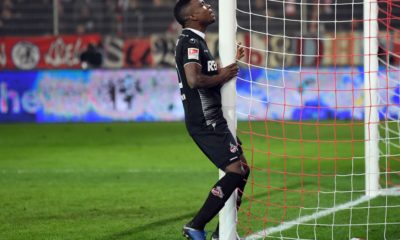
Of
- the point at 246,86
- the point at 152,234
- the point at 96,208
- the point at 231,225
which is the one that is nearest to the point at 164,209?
the point at 96,208

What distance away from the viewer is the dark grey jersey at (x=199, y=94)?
6.26 meters

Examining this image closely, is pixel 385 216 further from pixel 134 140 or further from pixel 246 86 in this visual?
pixel 246 86

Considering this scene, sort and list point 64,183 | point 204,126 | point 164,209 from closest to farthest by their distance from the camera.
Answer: point 204,126
point 164,209
point 64,183

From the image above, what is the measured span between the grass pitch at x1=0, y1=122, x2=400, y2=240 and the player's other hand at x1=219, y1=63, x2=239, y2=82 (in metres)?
0.60

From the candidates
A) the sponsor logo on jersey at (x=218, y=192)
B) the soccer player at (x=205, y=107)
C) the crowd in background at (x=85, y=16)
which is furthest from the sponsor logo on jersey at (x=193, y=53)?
the crowd in background at (x=85, y=16)

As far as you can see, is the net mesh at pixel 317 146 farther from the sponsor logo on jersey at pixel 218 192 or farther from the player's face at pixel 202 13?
the sponsor logo on jersey at pixel 218 192

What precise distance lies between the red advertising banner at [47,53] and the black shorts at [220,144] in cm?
1754

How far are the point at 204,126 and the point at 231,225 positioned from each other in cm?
84

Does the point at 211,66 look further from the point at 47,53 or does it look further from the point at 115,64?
the point at 47,53

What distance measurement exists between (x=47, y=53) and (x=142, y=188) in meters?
13.8

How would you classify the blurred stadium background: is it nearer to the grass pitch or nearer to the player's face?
the grass pitch

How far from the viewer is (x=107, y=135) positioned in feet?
61.7

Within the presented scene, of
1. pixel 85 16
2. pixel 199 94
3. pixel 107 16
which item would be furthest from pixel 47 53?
pixel 199 94

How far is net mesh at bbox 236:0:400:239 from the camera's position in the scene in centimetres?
734
